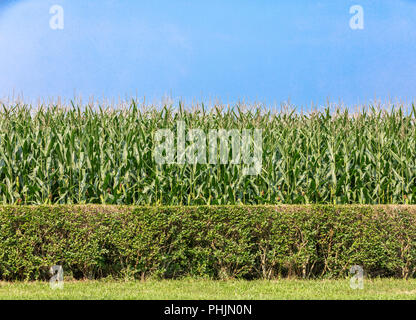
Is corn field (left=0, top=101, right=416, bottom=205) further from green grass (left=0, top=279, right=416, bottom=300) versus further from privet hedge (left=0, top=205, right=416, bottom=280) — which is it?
green grass (left=0, top=279, right=416, bottom=300)

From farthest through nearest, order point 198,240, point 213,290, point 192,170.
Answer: point 192,170 < point 198,240 < point 213,290

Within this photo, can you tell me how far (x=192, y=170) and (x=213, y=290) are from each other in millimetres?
2409

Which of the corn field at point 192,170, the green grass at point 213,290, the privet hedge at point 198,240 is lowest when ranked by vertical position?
the green grass at point 213,290

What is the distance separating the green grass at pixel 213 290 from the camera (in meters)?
6.39

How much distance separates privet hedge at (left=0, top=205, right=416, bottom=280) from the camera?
24.4 ft

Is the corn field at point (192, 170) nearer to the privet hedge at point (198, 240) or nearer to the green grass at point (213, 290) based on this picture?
the privet hedge at point (198, 240)

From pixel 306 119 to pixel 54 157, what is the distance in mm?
5195

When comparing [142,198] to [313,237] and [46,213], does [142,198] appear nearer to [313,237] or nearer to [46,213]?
[46,213]

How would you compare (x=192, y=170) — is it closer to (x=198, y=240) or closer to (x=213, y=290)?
(x=198, y=240)

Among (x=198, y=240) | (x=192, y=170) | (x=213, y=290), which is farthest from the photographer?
(x=192, y=170)

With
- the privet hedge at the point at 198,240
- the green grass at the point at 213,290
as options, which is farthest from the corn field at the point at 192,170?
the green grass at the point at 213,290

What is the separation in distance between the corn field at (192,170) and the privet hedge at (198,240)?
875 mm

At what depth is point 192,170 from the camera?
858 cm

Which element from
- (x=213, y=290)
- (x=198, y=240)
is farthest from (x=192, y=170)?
(x=213, y=290)
